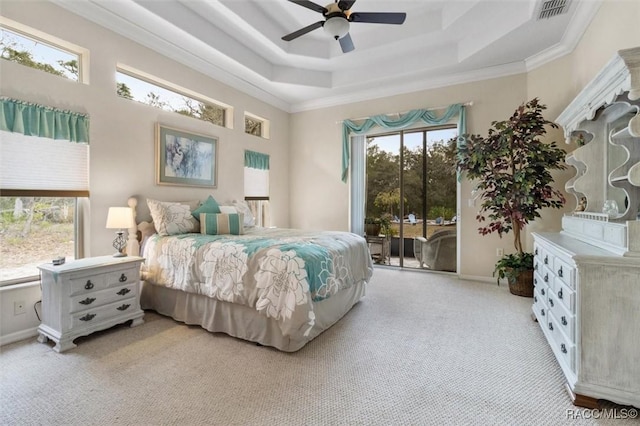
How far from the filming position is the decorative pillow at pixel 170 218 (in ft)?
10.6

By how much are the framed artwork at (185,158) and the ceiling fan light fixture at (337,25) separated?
7.64ft

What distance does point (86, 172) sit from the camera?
2.96 m

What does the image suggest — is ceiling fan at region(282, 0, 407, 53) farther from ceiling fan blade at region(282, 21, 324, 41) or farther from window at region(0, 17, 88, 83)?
window at region(0, 17, 88, 83)

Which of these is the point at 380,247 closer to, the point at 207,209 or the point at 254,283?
the point at 207,209

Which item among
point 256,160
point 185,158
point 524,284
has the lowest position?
point 524,284

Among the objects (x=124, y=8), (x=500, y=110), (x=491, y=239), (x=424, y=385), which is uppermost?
(x=124, y=8)

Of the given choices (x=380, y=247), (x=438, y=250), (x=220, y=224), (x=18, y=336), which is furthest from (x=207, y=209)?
(x=438, y=250)

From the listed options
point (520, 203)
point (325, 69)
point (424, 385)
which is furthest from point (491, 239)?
point (325, 69)

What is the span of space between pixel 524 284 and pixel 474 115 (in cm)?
251

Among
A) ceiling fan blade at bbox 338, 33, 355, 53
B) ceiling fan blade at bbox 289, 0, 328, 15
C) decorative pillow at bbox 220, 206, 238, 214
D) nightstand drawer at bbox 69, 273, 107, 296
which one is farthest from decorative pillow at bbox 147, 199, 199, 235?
ceiling fan blade at bbox 338, 33, 355, 53

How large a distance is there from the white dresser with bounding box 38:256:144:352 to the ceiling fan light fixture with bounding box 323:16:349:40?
9.38 ft

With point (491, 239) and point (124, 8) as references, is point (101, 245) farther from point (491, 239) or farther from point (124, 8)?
point (491, 239)

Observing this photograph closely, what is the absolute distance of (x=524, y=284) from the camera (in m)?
3.61

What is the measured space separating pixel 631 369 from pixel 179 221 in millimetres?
3787
